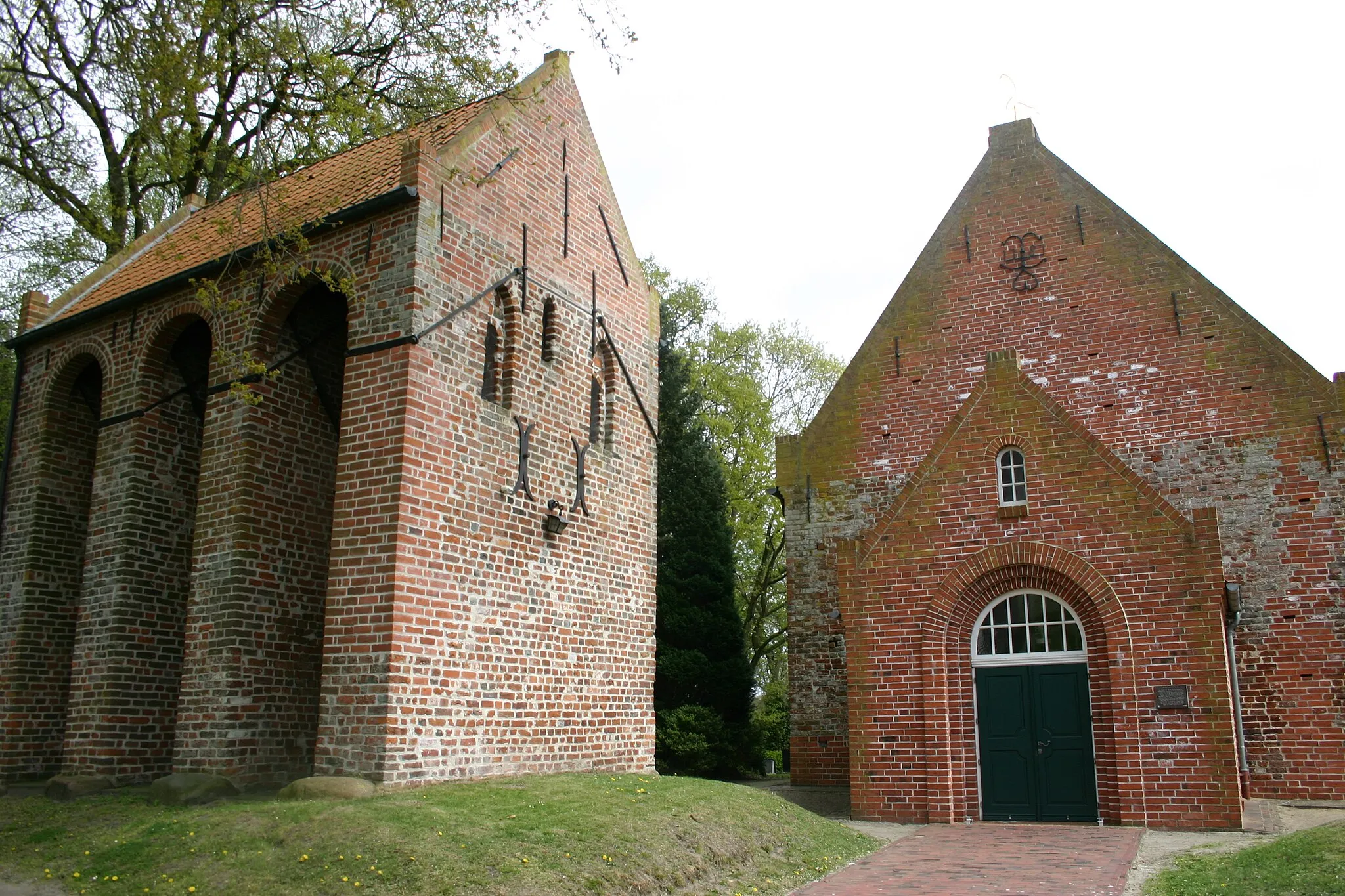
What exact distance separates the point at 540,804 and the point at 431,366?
4504 millimetres

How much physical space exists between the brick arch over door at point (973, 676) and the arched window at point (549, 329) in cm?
606

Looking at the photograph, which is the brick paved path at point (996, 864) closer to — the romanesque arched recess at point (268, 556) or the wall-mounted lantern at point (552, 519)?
the wall-mounted lantern at point (552, 519)

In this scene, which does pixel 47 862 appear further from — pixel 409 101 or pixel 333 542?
pixel 409 101

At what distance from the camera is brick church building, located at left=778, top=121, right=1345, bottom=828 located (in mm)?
12742

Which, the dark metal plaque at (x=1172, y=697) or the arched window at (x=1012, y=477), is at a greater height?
the arched window at (x=1012, y=477)

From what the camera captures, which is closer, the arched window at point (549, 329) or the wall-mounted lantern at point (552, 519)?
the wall-mounted lantern at point (552, 519)

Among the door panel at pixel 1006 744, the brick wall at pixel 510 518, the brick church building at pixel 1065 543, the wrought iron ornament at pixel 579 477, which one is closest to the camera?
the brick wall at pixel 510 518

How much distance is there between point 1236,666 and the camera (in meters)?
15.0

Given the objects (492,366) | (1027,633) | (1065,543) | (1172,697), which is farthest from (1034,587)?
(492,366)

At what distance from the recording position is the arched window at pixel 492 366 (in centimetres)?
1166

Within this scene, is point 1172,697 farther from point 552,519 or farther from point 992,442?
point 552,519

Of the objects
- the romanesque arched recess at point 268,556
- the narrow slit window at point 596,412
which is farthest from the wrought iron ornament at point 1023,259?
the romanesque arched recess at point 268,556

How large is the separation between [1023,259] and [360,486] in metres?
12.6

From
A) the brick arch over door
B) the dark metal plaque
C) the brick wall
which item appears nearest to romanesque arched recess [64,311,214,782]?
the brick wall
